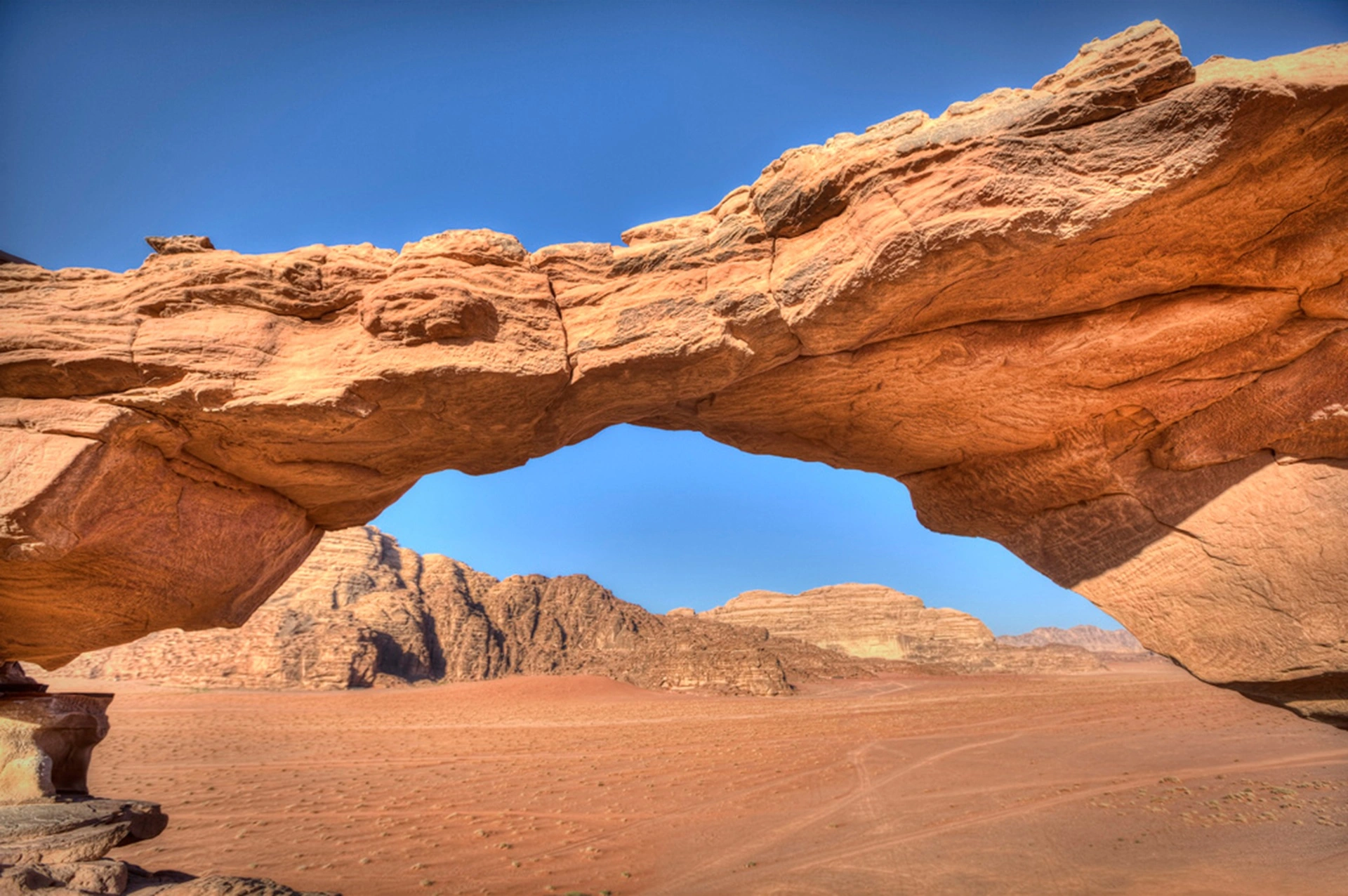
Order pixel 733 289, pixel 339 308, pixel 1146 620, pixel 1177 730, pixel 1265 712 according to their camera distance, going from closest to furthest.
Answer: pixel 733 289 < pixel 339 308 < pixel 1146 620 < pixel 1177 730 < pixel 1265 712

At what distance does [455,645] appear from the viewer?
46500 mm

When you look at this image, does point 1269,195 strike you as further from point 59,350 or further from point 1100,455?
point 59,350

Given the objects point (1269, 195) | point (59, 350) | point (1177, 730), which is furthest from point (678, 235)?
point (1177, 730)

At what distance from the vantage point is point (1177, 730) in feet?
51.7

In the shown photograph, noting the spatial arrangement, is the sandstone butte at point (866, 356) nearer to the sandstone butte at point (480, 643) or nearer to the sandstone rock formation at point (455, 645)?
the sandstone butte at point (480, 643)

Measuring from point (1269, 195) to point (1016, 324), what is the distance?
1.75 meters

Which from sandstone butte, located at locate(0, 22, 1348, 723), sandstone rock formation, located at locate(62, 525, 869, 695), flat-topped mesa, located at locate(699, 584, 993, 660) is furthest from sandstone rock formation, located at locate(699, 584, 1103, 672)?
sandstone butte, located at locate(0, 22, 1348, 723)

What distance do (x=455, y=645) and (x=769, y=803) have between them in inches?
1632

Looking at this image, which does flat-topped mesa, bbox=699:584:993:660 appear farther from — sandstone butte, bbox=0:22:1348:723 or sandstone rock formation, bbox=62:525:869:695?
sandstone butte, bbox=0:22:1348:723

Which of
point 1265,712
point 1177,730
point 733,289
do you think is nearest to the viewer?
point 733,289

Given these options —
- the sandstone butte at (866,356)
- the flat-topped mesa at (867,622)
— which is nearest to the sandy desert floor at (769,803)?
the sandstone butte at (866,356)

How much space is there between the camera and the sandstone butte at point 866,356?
4352 mm

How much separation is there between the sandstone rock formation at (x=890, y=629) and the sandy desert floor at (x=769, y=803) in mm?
39070

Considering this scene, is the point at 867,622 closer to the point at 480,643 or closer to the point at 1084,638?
the point at 480,643
